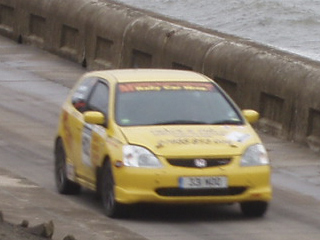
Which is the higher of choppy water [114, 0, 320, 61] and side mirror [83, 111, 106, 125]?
side mirror [83, 111, 106, 125]

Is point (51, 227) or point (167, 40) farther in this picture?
point (167, 40)

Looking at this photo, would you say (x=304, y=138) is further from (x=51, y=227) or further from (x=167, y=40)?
(x=51, y=227)

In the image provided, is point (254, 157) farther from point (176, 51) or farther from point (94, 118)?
point (176, 51)

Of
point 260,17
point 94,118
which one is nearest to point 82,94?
point 94,118

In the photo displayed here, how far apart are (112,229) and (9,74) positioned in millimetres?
12596

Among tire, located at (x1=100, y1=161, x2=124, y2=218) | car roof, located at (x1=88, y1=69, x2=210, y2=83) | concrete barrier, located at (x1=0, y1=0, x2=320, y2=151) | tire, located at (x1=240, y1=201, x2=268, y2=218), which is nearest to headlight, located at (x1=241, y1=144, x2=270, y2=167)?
tire, located at (x1=240, y1=201, x2=268, y2=218)

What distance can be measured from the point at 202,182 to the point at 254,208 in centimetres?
81

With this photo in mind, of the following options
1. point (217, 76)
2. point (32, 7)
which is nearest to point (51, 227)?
point (217, 76)

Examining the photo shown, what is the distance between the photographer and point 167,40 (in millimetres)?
21562

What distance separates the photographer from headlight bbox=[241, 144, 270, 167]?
12347 mm

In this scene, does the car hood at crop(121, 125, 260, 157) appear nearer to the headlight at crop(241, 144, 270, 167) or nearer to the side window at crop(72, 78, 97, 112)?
the headlight at crop(241, 144, 270, 167)

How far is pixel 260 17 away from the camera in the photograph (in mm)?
43500

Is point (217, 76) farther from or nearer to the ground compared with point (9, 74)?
farther from the ground

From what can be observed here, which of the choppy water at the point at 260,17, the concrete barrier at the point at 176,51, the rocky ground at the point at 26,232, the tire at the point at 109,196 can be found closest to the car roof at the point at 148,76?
the tire at the point at 109,196
